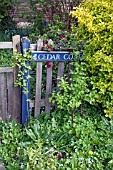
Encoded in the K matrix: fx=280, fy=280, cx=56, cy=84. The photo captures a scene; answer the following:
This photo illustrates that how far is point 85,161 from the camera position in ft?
10.2

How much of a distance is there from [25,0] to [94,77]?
4.65 meters

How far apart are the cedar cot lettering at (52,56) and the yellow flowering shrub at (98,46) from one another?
0.22m

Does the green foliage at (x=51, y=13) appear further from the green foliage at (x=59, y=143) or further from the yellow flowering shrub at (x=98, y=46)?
the green foliage at (x=59, y=143)

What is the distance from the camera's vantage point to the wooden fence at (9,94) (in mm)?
3397

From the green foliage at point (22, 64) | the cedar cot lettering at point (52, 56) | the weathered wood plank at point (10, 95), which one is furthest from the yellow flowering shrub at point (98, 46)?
the weathered wood plank at point (10, 95)

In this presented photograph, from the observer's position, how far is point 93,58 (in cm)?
328

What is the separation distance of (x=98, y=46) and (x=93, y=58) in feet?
0.53

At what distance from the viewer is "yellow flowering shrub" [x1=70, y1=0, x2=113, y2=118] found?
127 inches

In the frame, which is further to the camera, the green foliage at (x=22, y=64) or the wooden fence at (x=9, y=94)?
the wooden fence at (x=9, y=94)

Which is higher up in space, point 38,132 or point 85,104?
point 85,104

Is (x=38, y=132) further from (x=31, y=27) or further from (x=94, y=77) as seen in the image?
(x=31, y=27)

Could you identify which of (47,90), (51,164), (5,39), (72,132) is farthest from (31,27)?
(51,164)

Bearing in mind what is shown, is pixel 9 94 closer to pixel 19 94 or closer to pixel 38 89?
pixel 19 94

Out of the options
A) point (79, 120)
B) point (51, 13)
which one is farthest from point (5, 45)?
point (51, 13)
